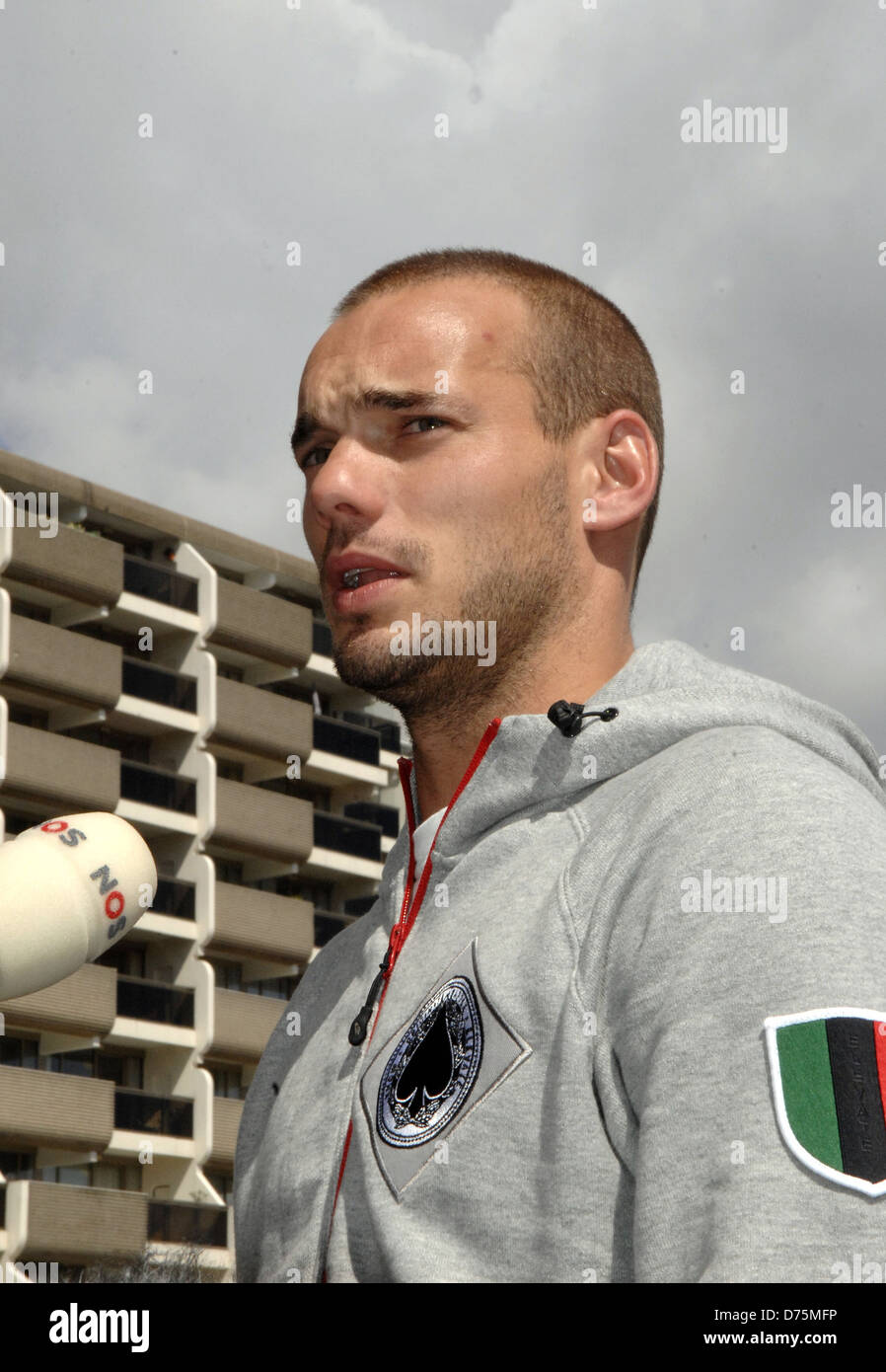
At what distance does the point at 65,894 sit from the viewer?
2398 mm

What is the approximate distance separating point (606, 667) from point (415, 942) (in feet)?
2.03

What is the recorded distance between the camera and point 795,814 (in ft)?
6.93

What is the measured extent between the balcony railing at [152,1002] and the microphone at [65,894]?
143ft

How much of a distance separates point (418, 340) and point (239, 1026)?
149ft

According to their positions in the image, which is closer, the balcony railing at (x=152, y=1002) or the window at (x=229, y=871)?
the balcony railing at (x=152, y=1002)

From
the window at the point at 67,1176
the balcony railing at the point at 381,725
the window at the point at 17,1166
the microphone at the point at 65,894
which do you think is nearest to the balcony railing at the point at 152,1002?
the window at the point at 67,1176

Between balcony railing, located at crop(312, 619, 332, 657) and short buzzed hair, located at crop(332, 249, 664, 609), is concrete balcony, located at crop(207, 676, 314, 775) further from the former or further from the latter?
short buzzed hair, located at crop(332, 249, 664, 609)

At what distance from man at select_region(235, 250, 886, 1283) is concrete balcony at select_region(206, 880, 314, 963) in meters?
45.3

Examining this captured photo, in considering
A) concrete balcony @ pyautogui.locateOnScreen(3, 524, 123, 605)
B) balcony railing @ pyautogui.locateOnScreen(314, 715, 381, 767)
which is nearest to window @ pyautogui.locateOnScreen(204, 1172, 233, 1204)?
balcony railing @ pyautogui.locateOnScreen(314, 715, 381, 767)

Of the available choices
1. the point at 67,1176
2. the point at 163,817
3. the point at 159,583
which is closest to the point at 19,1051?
the point at 67,1176

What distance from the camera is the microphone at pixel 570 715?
269 centimetres

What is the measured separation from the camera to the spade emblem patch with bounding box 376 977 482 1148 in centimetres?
230

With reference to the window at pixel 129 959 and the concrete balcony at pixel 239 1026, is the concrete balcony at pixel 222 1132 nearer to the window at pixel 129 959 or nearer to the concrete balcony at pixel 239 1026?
the concrete balcony at pixel 239 1026
